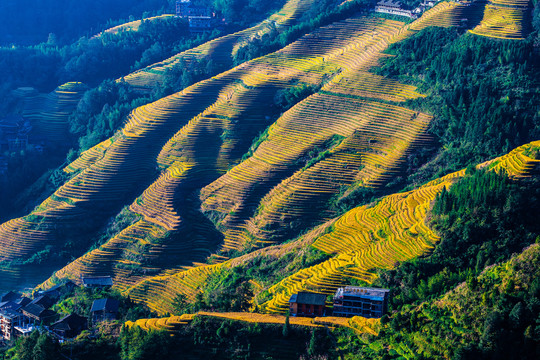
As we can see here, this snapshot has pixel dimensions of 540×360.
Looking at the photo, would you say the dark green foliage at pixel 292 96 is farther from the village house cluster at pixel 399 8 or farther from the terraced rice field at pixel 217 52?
the village house cluster at pixel 399 8

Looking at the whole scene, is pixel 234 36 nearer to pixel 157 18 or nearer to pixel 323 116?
pixel 157 18

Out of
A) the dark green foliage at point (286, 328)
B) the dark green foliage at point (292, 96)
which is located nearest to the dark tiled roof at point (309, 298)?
the dark green foliage at point (286, 328)

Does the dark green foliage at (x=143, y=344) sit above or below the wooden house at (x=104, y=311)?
above

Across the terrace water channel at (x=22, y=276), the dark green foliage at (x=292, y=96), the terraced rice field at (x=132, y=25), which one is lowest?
the terrace water channel at (x=22, y=276)

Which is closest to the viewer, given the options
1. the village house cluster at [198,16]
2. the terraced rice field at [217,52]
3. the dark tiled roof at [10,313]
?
the dark tiled roof at [10,313]

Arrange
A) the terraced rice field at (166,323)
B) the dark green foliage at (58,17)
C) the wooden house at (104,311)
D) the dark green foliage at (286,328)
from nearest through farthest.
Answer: the dark green foliage at (286,328) → the terraced rice field at (166,323) → the wooden house at (104,311) → the dark green foliage at (58,17)

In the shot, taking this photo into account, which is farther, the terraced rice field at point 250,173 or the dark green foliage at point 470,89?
the dark green foliage at point 470,89

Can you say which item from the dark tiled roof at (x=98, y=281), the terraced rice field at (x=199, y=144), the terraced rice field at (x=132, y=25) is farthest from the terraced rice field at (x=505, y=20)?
the terraced rice field at (x=132, y=25)
